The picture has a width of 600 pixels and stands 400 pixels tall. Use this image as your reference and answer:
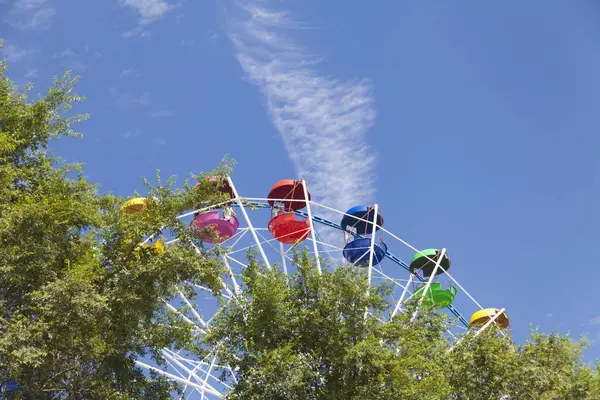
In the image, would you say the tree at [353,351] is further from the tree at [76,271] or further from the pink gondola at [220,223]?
the pink gondola at [220,223]

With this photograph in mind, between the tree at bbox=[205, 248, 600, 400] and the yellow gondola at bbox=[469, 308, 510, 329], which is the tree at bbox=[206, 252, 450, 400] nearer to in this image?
the tree at bbox=[205, 248, 600, 400]

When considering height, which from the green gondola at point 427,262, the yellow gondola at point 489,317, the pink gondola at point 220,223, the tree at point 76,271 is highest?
the green gondola at point 427,262

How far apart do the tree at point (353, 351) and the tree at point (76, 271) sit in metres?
1.61

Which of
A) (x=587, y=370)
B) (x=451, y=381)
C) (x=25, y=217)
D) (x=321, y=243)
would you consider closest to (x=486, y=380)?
(x=451, y=381)

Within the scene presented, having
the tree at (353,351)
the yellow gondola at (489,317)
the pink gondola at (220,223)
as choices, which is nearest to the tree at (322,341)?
the tree at (353,351)

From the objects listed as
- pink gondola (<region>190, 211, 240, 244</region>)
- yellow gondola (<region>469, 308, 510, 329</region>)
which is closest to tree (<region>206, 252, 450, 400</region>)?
pink gondola (<region>190, 211, 240, 244</region>)

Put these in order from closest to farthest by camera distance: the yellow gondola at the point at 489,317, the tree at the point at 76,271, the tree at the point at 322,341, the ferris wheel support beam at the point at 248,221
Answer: the tree at the point at 76,271 → the tree at the point at 322,341 → the ferris wheel support beam at the point at 248,221 → the yellow gondola at the point at 489,317

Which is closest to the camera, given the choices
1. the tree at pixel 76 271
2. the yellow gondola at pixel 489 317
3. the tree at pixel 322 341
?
the tree at pixel 76 271

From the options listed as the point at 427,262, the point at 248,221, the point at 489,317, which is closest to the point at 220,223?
the point at 248,221

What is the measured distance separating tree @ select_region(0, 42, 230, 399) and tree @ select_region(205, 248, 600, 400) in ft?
5.28

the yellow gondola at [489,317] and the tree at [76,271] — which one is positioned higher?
the yellow gondola at [489,317]

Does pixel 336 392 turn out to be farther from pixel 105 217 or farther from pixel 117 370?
pixel 105 217

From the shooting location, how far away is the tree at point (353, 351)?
49.9ft

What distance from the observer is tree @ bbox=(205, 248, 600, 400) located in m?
15.2
